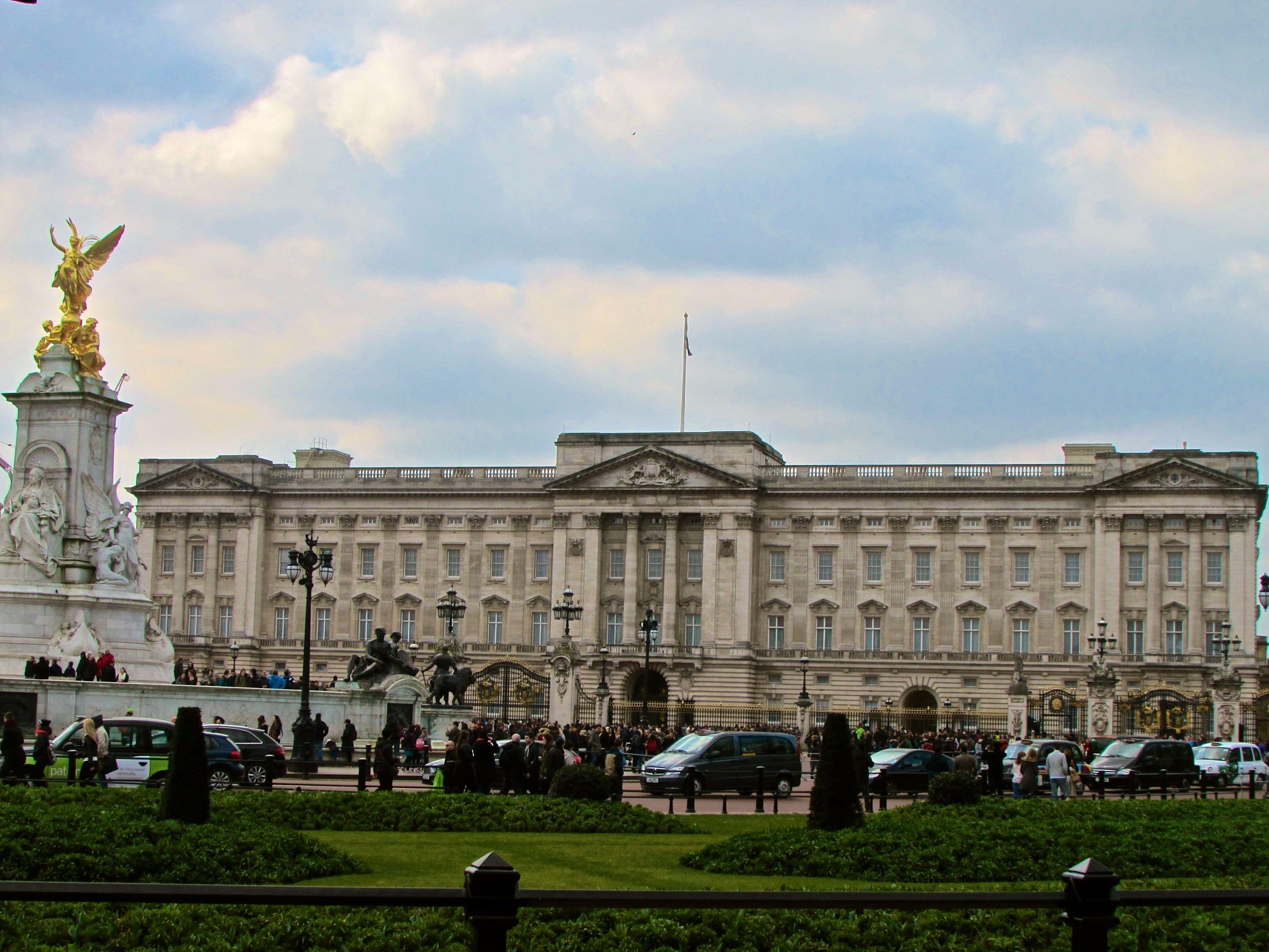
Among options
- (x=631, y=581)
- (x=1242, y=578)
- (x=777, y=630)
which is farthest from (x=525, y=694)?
(x=1242, y=578)

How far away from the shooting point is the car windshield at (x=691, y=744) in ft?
121

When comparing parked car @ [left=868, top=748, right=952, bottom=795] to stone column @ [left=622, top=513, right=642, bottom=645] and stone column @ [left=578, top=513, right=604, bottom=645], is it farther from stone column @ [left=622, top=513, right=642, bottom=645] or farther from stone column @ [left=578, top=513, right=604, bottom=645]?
stone column @ [left=578, top=513, right=604, bottom=645]

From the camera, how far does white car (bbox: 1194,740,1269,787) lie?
44.2 m

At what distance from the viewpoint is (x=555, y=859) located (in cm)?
1956

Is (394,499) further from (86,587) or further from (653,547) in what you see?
(86,587)

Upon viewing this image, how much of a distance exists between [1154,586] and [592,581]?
29677mm

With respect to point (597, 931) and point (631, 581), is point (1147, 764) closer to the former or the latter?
point (597, 931)

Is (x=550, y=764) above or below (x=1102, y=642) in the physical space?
below

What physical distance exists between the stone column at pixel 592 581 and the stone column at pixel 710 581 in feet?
18.7

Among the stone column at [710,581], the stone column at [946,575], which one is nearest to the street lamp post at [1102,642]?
the stone column at [946,575]

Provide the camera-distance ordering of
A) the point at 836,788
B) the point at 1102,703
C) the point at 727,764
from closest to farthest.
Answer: the point at 836,788 < the point at 727,764 < the point at 1102,703

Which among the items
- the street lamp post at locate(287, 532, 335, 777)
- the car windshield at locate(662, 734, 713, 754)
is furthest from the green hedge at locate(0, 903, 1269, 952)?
the car windshield at locate(662, 734, 713, 754)

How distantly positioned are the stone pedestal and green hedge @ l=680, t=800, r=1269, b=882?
73.9 ft

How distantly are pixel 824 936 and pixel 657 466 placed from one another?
246ft
